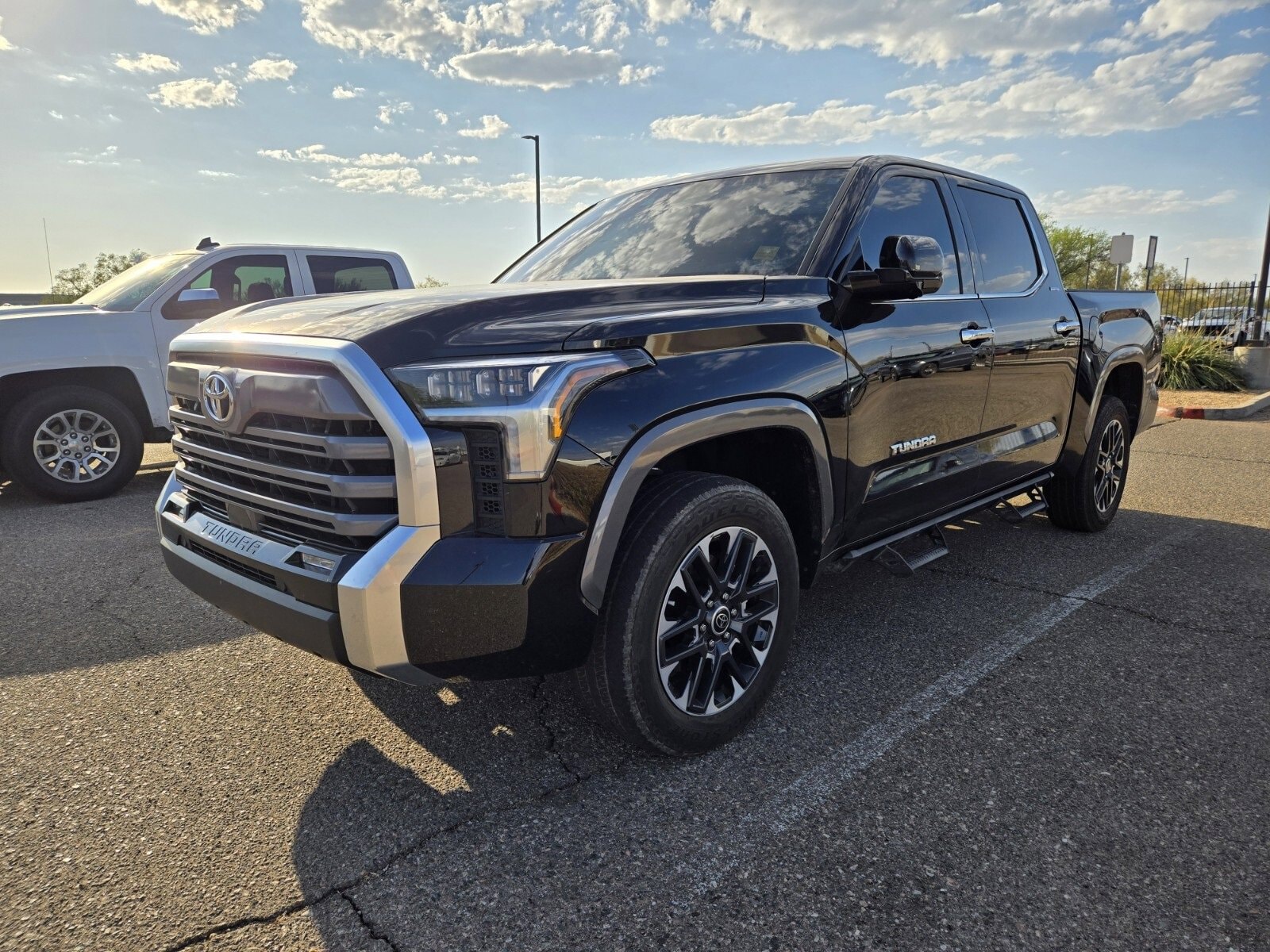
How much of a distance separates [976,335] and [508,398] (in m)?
2.36

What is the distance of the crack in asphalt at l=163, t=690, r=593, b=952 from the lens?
1.92m

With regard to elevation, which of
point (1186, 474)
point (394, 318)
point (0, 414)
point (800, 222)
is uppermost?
point (800, 222)

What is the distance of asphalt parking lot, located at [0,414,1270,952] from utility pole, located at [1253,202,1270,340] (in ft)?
46.1

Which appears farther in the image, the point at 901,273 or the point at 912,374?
the point at 912,374

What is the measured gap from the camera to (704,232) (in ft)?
11.1

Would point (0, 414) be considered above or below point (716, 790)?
above

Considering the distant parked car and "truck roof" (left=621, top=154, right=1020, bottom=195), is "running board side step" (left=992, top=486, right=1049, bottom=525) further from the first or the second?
the distant parked car

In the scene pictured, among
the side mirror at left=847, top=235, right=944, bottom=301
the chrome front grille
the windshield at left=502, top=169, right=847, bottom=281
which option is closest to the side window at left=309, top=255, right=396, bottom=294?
the windshield at left=502, top=169, right=847, bottom=281

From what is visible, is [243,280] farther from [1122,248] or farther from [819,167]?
[1122,248]

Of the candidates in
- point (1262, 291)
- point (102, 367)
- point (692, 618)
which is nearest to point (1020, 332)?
point (692, 618)

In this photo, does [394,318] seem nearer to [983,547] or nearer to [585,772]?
[585,772]

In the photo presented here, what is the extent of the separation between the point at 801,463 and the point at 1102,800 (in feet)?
4.28

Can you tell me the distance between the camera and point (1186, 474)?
280 inches

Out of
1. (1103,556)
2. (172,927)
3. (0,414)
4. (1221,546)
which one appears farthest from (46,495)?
(1221,546)
